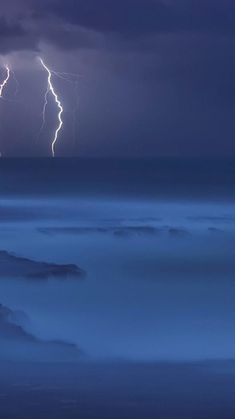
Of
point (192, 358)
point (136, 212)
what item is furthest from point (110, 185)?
point (192, 358)

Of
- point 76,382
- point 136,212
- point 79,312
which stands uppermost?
point 136,212

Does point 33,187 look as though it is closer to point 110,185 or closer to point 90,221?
point 110,185

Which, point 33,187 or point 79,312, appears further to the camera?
point 33,187

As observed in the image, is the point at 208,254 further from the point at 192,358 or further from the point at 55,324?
the point at 192,358

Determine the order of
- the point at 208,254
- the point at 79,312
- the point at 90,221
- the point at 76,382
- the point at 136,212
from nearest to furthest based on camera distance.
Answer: the point at 76,382 → the point at 79,312 → the point at 208,254 → the point at 90,221 → the point at 136,212

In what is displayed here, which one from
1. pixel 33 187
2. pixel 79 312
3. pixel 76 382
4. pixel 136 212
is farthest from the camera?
pixel 33 187

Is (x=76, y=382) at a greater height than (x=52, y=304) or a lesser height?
lesser

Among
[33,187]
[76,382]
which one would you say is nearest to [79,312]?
[76,382]
